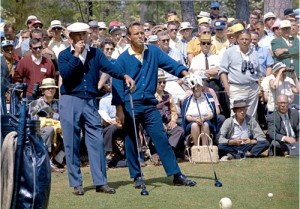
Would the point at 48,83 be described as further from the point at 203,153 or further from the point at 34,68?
the point at 203,153

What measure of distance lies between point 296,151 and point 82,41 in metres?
4.52

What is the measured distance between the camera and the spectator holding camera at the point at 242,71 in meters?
13.6

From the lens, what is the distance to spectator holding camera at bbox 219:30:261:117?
44.8 ft

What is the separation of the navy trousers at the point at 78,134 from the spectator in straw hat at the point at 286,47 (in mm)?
5215

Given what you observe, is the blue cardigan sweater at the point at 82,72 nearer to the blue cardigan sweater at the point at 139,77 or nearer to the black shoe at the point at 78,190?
the blue cardigan sweater at the point at 139,77

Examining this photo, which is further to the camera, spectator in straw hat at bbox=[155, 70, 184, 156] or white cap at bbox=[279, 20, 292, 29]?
white cap at bbox=[279, 20, 292, 29]

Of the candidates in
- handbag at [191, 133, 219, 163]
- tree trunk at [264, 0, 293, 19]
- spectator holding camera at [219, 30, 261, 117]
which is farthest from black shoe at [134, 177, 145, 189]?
tree trunk at [264, 0, 293, 19]

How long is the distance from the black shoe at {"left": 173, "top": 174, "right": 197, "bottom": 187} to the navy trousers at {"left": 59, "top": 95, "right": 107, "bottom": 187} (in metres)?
0.96

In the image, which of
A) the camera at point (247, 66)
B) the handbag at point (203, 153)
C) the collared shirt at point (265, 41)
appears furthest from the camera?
the collared shirt at point (265, 41)

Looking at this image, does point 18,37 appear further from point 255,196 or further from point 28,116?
point 28,116

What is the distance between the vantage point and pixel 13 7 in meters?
17.9

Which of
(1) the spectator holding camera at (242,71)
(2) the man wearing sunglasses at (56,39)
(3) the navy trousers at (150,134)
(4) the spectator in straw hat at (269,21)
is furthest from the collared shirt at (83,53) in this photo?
(4) the spectator in straw hat at (269,21)

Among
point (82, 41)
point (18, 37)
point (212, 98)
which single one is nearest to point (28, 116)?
point (82, 41)

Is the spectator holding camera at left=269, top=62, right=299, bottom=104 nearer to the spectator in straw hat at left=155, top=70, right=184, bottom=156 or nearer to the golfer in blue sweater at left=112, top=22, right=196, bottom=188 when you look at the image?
the spectator in straw hat at left=155, top=70, right=184, bottom=156
